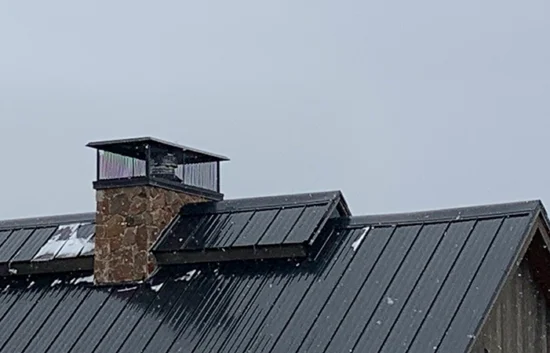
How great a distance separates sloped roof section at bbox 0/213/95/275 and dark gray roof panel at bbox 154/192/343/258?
1.28 meters

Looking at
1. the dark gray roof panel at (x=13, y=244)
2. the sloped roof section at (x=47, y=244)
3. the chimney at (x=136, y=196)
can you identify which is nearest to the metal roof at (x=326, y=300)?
the chimney at (x=136, y=196)

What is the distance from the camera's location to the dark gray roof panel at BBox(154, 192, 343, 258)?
51.6 ft

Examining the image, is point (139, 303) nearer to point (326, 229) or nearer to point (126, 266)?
point (126, 266)

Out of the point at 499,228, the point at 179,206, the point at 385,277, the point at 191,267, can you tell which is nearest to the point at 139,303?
the point at 191,267

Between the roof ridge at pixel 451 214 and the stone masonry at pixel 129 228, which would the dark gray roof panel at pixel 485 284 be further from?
the stone masonry at pixel 129 228

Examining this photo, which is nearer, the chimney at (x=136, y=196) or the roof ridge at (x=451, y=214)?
the roof ridge at (x=451, y=214)

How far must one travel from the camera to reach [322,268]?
15180 mm

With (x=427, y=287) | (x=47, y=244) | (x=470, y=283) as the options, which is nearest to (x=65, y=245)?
(x=47, y=244)

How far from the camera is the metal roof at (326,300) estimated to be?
13695mm

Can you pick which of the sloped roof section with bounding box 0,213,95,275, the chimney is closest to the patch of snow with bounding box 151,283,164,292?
the chimney

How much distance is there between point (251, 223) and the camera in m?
16.3

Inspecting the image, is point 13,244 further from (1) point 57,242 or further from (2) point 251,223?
(2) point 251,223

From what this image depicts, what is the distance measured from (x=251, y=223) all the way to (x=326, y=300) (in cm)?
213

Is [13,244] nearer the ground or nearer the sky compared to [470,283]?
nearer the ground
